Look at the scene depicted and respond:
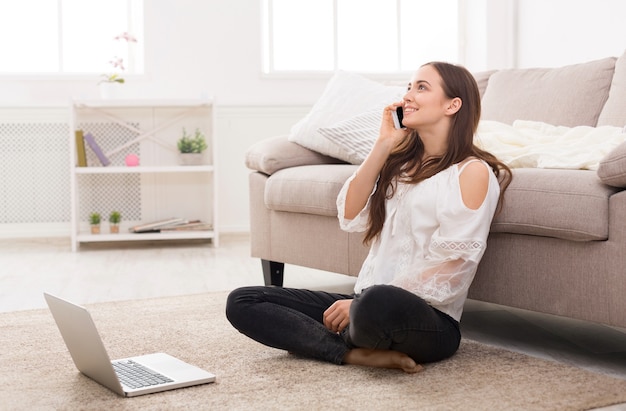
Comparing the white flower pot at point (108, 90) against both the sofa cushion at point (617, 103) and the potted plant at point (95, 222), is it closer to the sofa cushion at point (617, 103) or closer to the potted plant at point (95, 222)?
the potted plant at point (95, 222)

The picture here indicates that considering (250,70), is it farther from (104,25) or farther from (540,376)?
(540,376)

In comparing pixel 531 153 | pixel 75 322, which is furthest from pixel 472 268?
pixel 75 322

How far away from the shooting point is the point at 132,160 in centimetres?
441

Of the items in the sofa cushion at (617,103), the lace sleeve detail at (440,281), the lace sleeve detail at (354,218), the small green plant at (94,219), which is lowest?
the small green plant at (94,219)

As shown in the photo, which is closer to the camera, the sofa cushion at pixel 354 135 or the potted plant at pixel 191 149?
the sofa cushion at pixel 354 135

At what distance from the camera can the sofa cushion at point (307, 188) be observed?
2553 mm

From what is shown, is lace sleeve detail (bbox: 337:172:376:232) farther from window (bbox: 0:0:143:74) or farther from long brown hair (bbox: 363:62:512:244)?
window (bbox: 0:0:143:74)

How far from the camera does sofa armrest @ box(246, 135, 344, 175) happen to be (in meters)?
2.93

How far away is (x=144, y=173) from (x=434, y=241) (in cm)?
307

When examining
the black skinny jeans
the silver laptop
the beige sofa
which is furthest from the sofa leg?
the silver laptop

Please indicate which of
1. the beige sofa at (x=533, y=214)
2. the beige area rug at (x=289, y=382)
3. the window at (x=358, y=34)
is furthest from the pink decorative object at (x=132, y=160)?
the beige area rug at (x=289, y=382)

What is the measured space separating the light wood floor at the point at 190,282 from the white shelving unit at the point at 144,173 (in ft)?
0.71

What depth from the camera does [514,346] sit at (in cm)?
210

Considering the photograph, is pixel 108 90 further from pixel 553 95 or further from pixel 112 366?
pixel 112 366
